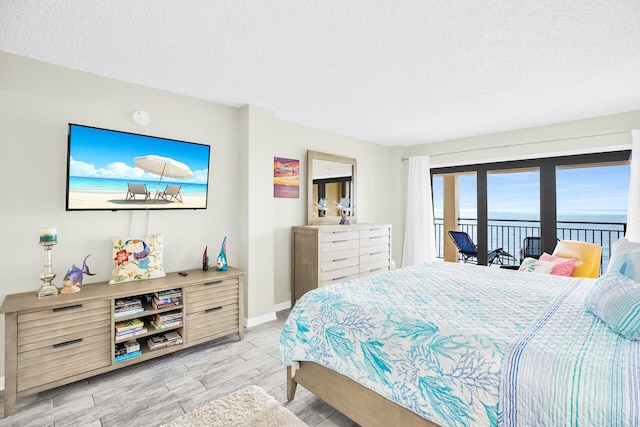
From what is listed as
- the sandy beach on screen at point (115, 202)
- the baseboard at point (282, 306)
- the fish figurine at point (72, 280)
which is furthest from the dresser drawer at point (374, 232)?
the fish figurine at point (72, 280)

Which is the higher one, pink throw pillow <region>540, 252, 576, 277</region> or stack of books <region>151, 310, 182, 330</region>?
pink throw pillow <region>540, 252, 576, 277</region>

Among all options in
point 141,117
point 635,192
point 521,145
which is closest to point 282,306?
point 141,117

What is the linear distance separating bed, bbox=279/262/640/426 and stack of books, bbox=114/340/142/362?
1319 millimetres

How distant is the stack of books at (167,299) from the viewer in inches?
103

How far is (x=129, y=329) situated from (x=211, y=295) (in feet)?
2.28

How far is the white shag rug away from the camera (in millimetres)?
1853

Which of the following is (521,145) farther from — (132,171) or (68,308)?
(68,308)

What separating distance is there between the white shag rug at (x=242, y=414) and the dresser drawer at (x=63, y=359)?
905 mm

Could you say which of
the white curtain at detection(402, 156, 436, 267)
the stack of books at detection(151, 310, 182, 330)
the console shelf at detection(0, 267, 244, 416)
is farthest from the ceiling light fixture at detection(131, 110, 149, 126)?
the white curtain at detection(402, 156, 436, 267)

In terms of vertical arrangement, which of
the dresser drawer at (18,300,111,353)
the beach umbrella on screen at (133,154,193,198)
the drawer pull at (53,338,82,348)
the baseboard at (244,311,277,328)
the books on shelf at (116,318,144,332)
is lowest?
the baseboard at (244,311,277,328)

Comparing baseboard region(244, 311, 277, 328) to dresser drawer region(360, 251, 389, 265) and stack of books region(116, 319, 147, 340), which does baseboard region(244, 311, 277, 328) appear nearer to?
stack of books region(116, 319, 147, 340)

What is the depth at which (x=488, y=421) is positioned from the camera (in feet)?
3.96

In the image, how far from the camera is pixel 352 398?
172 centimetres

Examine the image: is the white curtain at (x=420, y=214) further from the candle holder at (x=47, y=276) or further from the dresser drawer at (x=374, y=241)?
the candle holder at (x=47, y=276)
